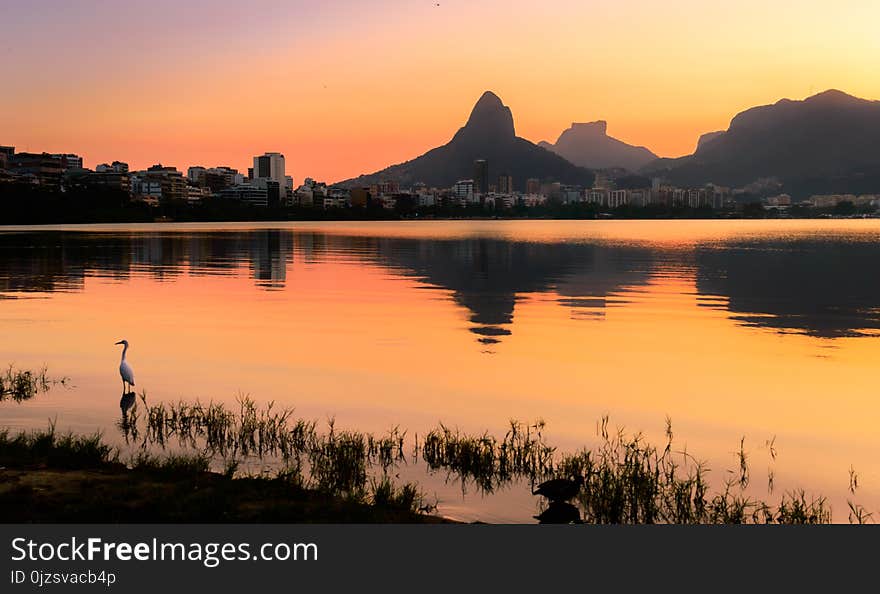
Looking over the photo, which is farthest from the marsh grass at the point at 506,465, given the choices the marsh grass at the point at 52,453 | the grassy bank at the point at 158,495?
the marsh grass at the point at 52,453

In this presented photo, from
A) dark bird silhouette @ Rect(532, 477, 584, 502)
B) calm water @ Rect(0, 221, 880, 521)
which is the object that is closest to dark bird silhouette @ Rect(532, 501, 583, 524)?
dark bird silhouette @ Rect(532, 477, 584, 502)

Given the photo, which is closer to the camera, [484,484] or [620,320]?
[484,484]

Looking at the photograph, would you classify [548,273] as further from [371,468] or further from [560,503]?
[560,503]

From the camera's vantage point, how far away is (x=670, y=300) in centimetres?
4672

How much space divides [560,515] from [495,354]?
16.5m

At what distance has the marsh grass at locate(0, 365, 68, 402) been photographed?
21.0 metres

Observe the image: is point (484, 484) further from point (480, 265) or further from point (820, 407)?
point (480, 265)

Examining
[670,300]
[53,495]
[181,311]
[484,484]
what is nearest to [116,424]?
[53,495]

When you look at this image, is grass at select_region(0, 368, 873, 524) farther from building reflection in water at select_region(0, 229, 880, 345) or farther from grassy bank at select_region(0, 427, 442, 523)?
building reflection in water at select_region(0, 229, 880, 345)

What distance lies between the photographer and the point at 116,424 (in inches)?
730

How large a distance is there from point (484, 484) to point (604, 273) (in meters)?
53.3

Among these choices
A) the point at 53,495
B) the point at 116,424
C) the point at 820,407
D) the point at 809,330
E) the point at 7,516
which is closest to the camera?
the point at 7,516

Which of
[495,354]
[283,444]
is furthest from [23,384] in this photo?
[495,354]

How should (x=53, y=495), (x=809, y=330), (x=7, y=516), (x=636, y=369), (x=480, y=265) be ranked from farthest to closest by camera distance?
Answer: (x=480, y=265) < (x=809, y=330) < (x=636, y=369) < (x=53, y=495) < (x=7, y=516)
